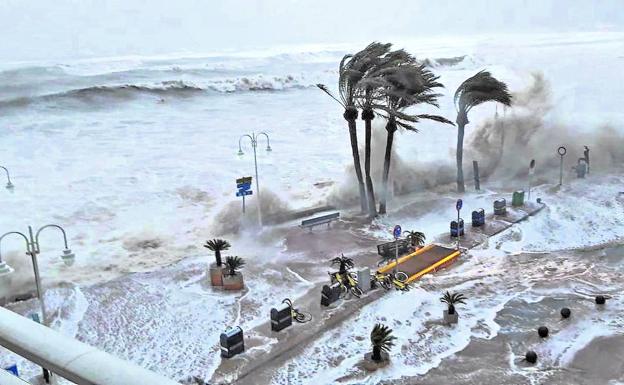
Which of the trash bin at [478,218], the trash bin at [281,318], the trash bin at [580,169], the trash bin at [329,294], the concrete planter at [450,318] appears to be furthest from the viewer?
the trash bin at [580,169]

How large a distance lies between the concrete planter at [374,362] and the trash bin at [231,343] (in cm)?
275

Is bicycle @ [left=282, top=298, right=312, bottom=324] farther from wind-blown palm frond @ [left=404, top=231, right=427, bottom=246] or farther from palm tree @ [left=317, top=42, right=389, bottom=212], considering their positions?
palm tree @ [left=317, top=42, right=389, bottom=212]

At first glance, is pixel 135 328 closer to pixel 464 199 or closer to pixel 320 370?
pixel 320 370

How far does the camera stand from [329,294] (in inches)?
622

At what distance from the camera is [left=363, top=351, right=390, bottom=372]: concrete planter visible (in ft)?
42.0

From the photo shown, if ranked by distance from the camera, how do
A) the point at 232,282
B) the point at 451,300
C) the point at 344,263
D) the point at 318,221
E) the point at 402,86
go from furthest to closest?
the point at 318,221 < the point at 402,86 < the point at 232,282 < the point at 344,263 < the point at 451,300

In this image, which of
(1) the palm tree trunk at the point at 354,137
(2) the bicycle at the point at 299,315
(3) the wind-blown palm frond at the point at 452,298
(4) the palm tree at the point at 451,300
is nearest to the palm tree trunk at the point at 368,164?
(1) the palm tree trunk at the point at 354,137

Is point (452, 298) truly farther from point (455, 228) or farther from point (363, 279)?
point (455, 228)

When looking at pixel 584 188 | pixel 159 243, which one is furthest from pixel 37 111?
pixel 584 188

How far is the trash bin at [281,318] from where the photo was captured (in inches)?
565

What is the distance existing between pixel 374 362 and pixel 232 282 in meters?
5.61

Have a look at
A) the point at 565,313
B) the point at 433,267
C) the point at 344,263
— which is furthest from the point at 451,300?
the point at 433,267

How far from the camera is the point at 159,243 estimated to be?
75.1ft

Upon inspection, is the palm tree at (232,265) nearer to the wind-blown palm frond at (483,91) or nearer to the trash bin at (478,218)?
the trash bin at (478,218)
